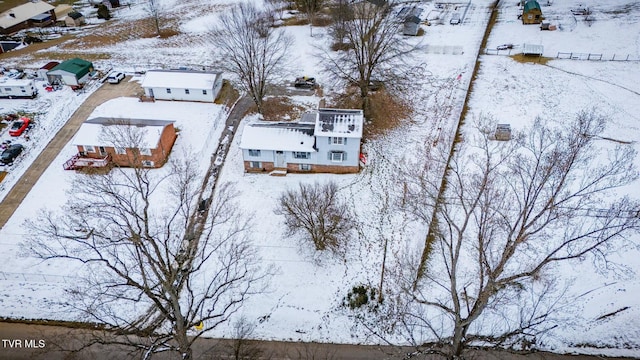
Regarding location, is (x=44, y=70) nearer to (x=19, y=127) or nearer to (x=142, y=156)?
(x=19, y=127)

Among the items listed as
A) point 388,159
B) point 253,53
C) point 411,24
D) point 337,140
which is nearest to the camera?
point 337,140

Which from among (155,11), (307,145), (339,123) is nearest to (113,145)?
(307,145)

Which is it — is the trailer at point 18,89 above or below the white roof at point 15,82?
below

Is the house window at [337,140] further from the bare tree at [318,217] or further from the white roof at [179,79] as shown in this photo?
the white roof at [179,79]

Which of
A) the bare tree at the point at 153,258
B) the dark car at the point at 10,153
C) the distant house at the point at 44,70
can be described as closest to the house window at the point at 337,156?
the bare tree at the point at 153,258

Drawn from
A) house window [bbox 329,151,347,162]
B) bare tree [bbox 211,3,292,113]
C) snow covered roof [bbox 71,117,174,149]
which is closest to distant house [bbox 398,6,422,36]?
bare tree [bbox 211,3,292,113]

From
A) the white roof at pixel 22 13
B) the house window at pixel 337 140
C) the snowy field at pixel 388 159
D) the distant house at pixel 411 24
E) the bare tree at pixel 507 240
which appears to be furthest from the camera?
the white roof at pixel 22 13

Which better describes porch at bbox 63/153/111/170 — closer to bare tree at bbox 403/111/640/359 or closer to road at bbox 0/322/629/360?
road at bbox 0/322/629/360

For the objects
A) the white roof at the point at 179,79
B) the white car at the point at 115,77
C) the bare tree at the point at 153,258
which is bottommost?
the bare tree at the point at 153,258
